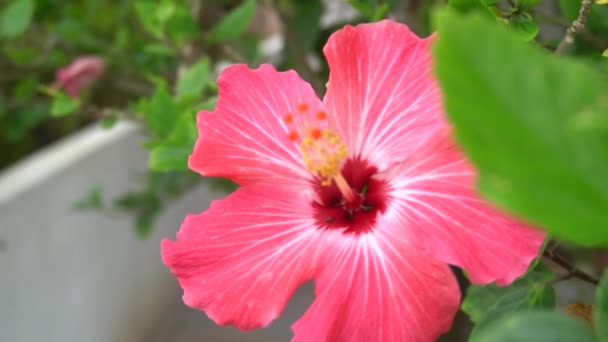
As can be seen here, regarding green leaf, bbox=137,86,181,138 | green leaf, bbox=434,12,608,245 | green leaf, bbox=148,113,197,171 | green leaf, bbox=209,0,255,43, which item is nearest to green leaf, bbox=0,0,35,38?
green leaf, bbox=209,0,255,43

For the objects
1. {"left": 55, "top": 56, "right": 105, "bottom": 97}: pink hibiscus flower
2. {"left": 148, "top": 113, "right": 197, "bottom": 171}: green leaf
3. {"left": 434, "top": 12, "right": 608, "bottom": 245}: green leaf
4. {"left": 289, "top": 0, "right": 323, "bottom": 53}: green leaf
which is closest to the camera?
{"left": 434, "top": 12, "right": 608, "bottom": 245}: green leaf

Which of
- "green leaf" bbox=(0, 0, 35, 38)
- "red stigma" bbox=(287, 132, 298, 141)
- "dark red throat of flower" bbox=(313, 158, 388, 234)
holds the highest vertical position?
"green leaf" bbox=(0, 0, 35, 38)

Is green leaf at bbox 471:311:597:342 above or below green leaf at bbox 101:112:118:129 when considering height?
below

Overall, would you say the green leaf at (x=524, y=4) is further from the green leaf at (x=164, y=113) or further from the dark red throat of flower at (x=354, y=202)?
the green leaf at (x=164, y=113)

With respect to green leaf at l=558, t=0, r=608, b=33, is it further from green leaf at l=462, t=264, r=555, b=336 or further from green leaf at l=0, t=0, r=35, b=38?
green leaf at l=0, t=0, r=35, b=38

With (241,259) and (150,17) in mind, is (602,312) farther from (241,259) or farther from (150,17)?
(150,17)

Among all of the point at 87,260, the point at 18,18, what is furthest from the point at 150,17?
the point at 87,260
